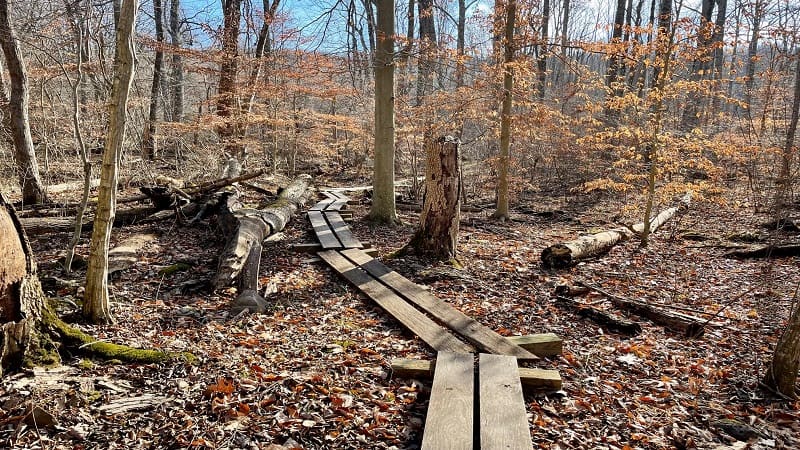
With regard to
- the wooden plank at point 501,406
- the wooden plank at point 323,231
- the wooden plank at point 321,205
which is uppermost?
the wooden plank at point 321,205

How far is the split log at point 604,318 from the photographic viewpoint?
4660mm

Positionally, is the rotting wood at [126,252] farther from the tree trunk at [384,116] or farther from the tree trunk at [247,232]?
the tree trunk at [384,116]

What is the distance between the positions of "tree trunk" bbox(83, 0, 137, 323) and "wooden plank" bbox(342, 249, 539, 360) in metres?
3.00

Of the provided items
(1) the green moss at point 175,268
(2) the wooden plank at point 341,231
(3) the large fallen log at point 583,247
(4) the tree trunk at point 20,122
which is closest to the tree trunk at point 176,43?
(4) the tree trunk at point 20,122

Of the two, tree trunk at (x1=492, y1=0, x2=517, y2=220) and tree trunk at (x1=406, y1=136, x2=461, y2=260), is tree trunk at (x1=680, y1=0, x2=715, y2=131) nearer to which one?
tree trunk at (x1=492, y1=0, x2=517, y2=220)

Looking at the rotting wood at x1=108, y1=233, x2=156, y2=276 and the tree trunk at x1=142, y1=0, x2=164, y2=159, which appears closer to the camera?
the rotting wood at x1=108, y1=233, x2=156, y2=276

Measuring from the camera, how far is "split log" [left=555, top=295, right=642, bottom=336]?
4660mm

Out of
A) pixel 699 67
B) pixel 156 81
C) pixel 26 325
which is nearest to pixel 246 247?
pixel 26 325

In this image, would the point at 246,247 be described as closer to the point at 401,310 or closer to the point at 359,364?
the point at 401,310

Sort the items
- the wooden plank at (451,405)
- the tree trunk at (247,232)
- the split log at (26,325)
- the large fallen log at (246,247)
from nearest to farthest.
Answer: the wooden plank at (451,405) → the split log at (26,325) → the large fallen log at (246,247) → the tree trunk at (247,232)

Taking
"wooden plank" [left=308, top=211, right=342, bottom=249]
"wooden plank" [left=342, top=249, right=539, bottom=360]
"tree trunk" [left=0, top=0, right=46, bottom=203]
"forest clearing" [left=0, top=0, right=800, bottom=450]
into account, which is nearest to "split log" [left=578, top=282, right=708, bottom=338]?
"forest clearing" [left=0, top=0, right=800, bottom=450]

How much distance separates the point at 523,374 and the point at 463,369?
1.54 feet

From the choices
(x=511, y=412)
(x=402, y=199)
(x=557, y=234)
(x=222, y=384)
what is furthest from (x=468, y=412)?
(x=402, y=199)

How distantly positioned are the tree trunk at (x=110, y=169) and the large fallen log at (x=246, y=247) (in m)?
1.26
